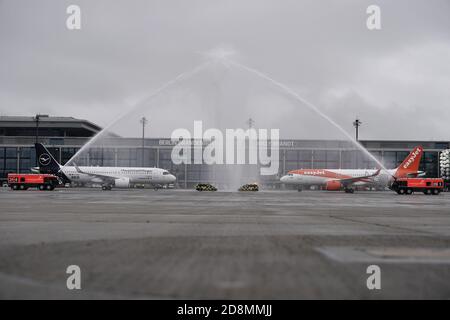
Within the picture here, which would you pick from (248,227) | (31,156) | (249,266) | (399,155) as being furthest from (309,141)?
(249,266)

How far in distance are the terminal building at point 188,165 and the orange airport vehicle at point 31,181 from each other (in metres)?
41.5

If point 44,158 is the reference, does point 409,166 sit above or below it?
below

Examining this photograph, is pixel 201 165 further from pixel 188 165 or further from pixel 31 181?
pixel 31 181

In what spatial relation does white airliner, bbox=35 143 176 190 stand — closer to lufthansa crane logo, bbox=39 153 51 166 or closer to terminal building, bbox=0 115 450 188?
lufthansa crane logo, bbox=39 153 51 166

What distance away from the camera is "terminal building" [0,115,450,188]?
114688mm

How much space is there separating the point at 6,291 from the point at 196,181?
110 meters

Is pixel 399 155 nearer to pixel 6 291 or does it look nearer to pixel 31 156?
pixel 31 156

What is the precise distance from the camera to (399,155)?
4712 inches

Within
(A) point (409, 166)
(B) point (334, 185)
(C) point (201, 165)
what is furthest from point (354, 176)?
(C) point (201, 165)

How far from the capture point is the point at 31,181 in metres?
73.1

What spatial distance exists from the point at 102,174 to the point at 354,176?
148ft

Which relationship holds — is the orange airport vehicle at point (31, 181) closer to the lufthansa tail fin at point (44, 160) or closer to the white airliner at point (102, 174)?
the lufthansa tail fin at point (44, 160)

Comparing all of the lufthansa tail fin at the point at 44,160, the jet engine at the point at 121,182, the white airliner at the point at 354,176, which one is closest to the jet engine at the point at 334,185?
the white airliner at the point at 354,176
